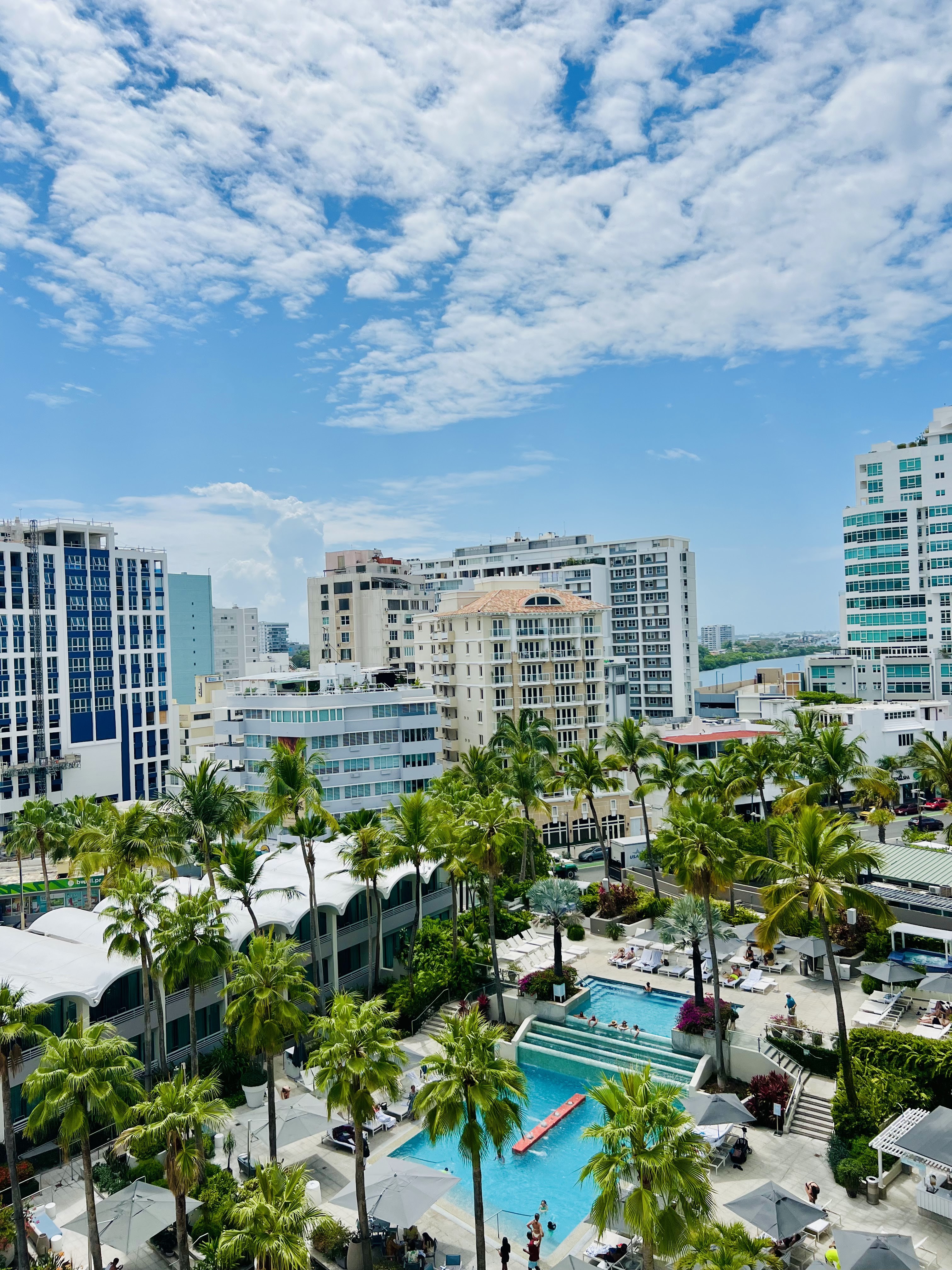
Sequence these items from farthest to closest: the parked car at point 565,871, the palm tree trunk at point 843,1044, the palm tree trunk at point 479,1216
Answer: the parked car at point 565,871 < the palm tree trunk at point 843,1044 < the palm tree trunk at point 479,1216

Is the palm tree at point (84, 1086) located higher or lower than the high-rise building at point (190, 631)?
lower

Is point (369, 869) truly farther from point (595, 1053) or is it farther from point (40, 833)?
point (40, 833)

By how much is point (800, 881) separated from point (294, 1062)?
23408 millimetres

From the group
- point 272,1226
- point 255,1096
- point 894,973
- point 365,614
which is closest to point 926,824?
point 894,973

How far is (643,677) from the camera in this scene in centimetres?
13000

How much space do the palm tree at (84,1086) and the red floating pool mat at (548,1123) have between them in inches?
568

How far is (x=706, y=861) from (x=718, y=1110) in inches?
335

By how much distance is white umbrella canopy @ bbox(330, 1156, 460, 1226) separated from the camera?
25219 mm

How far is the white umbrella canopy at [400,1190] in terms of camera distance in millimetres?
25219

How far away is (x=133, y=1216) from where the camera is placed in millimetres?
25266

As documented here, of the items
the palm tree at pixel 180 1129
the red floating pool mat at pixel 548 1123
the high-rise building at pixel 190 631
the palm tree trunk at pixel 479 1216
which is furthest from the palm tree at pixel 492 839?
the high-rise building at pixel 190 631

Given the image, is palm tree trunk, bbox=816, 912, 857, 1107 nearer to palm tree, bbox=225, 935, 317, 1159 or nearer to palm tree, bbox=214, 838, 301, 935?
palm tree, bbox=225, 935, 317, 1159

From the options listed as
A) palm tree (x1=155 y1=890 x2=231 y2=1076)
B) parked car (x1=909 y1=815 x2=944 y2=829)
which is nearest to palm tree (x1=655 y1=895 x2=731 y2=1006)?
palm tree (x1=155 y1=890 x2=231 y2=1076)

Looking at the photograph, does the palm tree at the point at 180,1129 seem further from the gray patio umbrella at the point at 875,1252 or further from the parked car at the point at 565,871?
the parked car at the point at 565,871
